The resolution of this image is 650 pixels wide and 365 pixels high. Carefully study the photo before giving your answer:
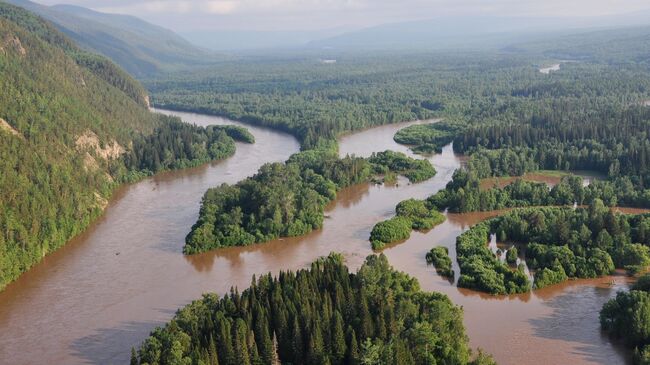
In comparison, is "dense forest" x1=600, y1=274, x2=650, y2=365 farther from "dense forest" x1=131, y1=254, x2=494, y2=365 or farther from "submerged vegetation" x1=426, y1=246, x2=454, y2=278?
"submerged vegetation" x1=426, y1=246, x2=454, y2=278

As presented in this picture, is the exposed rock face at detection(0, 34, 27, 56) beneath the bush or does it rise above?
above

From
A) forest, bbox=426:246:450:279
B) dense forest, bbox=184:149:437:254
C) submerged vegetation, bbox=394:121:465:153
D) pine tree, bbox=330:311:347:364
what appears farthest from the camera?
submerged vegetation, bbox=394:121:465:153

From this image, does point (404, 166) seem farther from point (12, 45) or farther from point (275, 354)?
point (12, 45)

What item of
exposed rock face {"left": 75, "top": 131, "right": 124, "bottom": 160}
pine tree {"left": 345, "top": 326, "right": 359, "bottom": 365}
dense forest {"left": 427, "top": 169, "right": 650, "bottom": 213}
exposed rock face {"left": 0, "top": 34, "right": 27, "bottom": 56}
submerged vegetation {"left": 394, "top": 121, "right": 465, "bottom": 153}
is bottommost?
submerged vegetation {"left": 394, "top": 121, "right": 465, "bottom": 153}

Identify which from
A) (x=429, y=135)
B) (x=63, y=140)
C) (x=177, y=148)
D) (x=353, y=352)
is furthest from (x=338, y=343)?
(x=429, y=135)

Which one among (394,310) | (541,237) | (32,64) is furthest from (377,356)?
(32,64)

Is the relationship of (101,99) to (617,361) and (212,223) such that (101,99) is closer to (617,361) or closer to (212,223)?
(212,223)

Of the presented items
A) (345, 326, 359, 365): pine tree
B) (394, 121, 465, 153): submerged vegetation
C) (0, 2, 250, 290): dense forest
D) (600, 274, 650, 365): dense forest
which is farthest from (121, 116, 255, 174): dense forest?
(600, 274, 650, 365): dense forest
